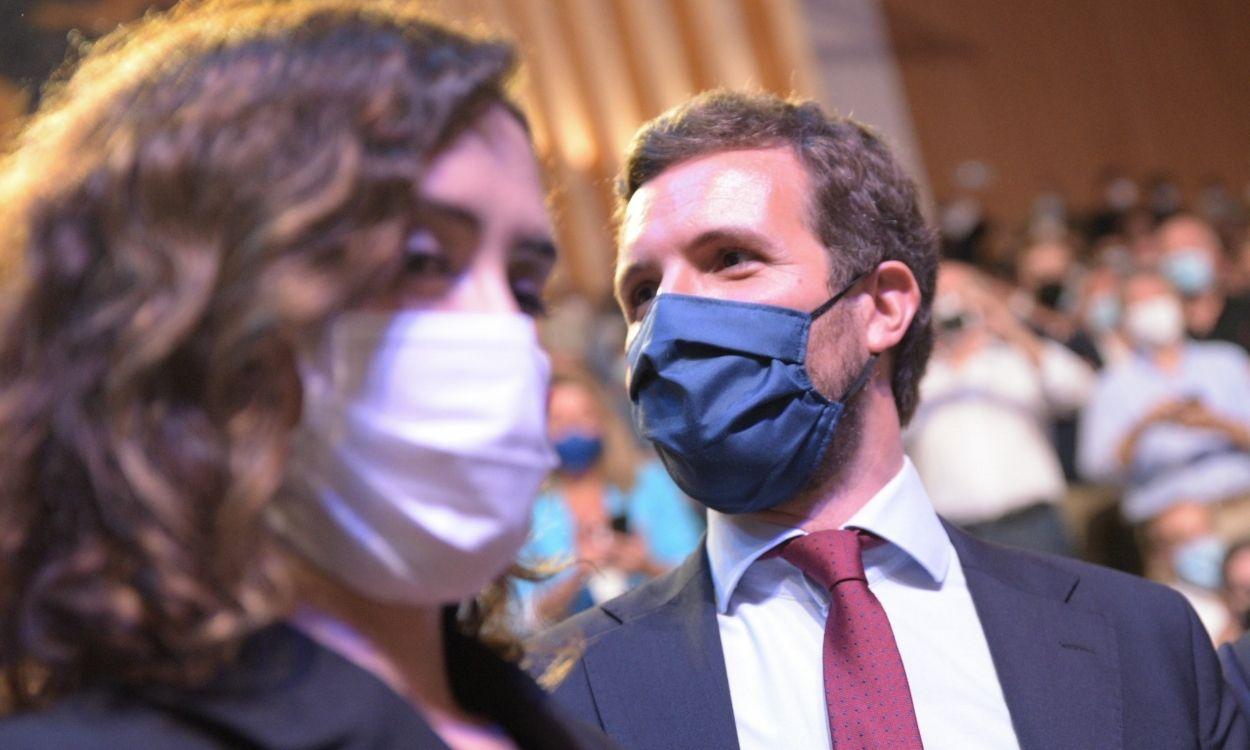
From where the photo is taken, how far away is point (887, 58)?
30.8 feet

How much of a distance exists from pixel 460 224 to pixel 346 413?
0.18 meters

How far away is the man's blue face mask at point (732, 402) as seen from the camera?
5.97ft

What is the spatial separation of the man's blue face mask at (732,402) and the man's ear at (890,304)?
172 mm

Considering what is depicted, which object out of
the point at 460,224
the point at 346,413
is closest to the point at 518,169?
the point at 460,224

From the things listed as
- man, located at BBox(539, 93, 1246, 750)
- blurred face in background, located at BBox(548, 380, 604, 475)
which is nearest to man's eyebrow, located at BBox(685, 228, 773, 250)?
man, located at BBox(539, 93, 1246, 750)

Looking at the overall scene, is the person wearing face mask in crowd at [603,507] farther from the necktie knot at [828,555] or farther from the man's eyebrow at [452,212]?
the man's eyebrow at [452,212]

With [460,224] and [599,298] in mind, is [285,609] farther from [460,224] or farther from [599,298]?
[599,298]

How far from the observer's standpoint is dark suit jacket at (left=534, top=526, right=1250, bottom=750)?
1747 mm

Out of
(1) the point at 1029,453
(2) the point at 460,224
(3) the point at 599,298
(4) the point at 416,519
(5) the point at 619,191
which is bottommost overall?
(3) the point at 599,298

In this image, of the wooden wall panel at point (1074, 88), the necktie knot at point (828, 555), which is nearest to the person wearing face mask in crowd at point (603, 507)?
the necktie knot at point (828, 555)

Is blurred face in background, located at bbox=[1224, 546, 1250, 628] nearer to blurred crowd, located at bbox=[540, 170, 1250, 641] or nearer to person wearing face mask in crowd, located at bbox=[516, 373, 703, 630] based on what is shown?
blurred crowd, located at bbox=[540, 170, 1250, 641]

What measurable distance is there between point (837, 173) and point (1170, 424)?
278cm

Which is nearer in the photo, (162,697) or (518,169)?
(162,697)

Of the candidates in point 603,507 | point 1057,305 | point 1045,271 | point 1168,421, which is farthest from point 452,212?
point 1045,271
